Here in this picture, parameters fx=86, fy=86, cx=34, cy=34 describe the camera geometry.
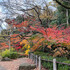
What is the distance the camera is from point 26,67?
6430 mm

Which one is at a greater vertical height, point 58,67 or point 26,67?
point 58,67

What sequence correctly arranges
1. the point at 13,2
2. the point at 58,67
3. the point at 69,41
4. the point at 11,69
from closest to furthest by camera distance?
the point at 58,67, the point at 69,41, the point at 11,69, the point at 13,2

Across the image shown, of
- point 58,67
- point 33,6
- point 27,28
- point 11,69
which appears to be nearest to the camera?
point 58,67

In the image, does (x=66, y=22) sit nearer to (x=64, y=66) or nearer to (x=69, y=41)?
(x=69, y=41)

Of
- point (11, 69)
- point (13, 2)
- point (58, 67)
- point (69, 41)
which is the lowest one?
point (11, 69)

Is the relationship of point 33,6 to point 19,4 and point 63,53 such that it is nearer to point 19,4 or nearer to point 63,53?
point 19,4

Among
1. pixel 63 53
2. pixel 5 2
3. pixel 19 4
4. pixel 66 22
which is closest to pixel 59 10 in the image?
pixel 66 22

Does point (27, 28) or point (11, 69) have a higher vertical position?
point (27, 28)

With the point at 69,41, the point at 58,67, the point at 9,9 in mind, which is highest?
the point at 9,9

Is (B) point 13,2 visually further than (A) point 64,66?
Yes

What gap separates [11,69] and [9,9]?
7331 millimetres

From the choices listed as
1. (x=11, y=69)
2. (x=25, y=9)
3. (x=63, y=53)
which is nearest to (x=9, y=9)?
(x=25, y=9)

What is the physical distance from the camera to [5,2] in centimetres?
1048

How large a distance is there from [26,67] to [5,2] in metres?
8.13
